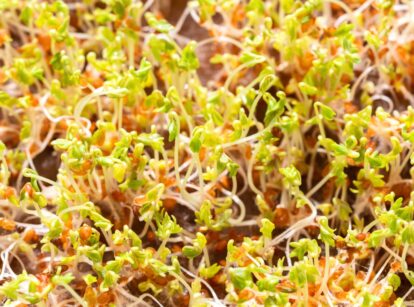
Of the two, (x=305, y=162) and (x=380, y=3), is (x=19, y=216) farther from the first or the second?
(x=380, y=3)

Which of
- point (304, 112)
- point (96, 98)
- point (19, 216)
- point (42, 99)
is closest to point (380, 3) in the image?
point (304, 112)

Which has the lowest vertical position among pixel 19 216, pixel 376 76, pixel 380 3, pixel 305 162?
pixel 19 216

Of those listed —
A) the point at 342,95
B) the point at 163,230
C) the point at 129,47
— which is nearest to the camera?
the point at 163,230

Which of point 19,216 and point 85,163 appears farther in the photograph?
point 19,216

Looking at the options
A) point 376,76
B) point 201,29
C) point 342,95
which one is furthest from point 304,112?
point 201,29

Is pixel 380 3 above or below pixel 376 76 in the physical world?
above

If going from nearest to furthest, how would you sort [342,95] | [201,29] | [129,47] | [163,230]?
1. [163,230]
2. [342,95]
3. [129,47]
4. [201,29]
